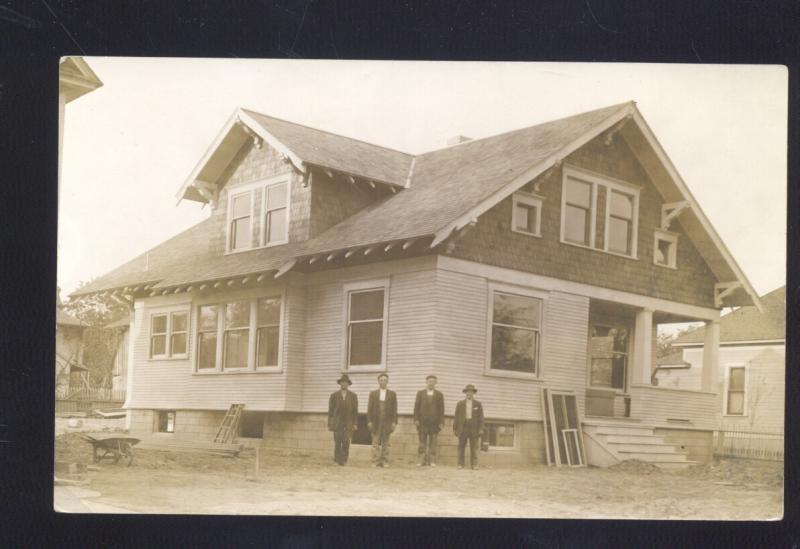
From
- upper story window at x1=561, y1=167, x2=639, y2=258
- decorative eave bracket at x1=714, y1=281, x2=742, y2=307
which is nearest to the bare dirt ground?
decorative eave bracket at x1=714, y1=281, x2=742, y2=307

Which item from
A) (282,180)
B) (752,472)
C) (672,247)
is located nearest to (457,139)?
(282,180)

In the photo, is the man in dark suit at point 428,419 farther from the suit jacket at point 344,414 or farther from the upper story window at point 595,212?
the upper story window at point 595,212

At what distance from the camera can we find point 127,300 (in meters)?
13.4

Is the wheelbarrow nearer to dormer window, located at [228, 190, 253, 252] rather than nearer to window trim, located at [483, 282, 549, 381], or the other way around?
dormer window, located at [228, 190, 253, 252]

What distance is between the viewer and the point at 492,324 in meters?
12.9

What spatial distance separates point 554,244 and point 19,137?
6.41 meters

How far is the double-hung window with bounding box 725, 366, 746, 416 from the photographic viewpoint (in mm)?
13039

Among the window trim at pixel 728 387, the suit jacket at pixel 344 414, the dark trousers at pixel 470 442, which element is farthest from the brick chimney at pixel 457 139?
the window trim at pixel 728 387

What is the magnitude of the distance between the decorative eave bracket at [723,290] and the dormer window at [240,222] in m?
5.78

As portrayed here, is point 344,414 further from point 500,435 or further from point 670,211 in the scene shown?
point 670,211

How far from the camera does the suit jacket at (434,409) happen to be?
12.6 m

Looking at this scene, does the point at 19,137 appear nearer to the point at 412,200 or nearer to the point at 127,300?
the point at 127,300

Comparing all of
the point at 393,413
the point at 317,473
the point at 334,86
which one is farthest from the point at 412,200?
the point at 317,473

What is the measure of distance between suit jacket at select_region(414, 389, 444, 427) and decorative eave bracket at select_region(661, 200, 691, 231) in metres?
3.55
